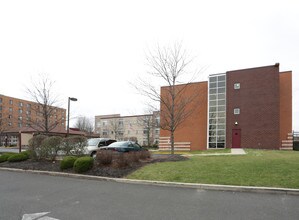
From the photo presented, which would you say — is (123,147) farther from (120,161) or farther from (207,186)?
(207,186)

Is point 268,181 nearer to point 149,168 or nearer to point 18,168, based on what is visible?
point 149,168

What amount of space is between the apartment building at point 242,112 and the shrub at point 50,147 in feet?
43.9

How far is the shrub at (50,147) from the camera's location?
502 inches


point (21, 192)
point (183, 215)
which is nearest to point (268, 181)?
point (183, 215)

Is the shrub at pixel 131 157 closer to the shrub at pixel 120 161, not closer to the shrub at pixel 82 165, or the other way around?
the shrub at pixel 120 161

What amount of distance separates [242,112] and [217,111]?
2.97 metres

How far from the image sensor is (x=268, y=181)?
7434 millimetres

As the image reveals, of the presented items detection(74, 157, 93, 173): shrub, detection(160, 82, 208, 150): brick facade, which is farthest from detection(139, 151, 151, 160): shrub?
detection(160, 82, 208, 150): brick facade

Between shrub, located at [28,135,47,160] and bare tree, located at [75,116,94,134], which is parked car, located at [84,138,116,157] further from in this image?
bare tree, located at [75,116,94,134]

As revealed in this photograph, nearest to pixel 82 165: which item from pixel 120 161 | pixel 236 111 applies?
pixel 120 161

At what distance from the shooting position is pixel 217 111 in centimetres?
2773

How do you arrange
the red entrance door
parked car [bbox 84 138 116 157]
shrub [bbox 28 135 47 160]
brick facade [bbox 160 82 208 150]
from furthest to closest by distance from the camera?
brick facade [bbox 160 82 208 150] < the red entrance door < parked car [bbox 84 138 116 157] < shrub [bbox 28 135 47 160]

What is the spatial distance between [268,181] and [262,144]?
19.1m

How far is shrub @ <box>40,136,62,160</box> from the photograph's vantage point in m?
12.8
